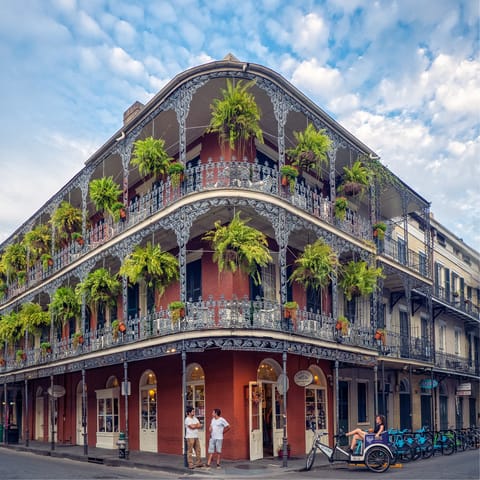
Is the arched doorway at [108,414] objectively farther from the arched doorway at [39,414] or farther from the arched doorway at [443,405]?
the arched doorway at [443,405]

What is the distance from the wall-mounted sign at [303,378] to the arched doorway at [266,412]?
0.62 meters

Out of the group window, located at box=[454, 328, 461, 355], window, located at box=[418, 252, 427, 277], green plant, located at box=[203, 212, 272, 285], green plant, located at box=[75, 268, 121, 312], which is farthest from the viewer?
window, located at box=[454, 328, 461, 355]

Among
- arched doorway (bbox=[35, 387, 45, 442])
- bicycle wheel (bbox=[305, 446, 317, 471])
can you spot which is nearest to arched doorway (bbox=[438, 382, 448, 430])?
bicycle wheel (bbox=[305, 446, 317, 471])

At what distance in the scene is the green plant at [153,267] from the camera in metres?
17.1

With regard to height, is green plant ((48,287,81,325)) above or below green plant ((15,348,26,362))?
above

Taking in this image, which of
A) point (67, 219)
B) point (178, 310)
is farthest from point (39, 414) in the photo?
point (178, 310)

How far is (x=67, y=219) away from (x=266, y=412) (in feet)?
38.0

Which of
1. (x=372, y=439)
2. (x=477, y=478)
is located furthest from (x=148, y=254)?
(x=477, y=478)

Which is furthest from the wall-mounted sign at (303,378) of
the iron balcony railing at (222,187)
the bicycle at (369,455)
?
the iron balcony railing at (222,187)

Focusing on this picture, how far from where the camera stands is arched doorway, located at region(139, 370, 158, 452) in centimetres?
1956

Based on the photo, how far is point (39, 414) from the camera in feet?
98.2

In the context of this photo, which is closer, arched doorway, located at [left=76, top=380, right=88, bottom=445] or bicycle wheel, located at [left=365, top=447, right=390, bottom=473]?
bicycle wheel, located at [left=365, top=447, right=390, bottom=473]

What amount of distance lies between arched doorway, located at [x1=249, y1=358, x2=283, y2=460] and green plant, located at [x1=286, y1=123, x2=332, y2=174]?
5863mm

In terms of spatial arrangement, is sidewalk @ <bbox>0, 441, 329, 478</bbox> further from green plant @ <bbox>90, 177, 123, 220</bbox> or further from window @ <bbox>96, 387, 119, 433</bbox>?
green plant @ <bbox>90, 177, 123, 220</bbox>
